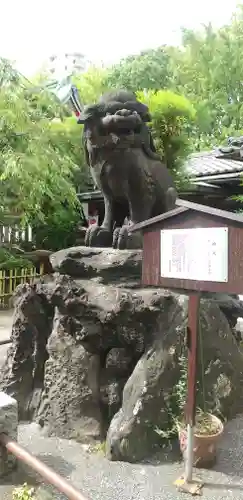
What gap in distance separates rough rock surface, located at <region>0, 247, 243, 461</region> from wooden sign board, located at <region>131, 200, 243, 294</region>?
2.07 feet

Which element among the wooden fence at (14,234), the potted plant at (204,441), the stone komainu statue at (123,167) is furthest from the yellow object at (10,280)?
the potted plant at (204,441)

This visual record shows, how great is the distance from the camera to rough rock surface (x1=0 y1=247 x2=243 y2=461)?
3.37 metres

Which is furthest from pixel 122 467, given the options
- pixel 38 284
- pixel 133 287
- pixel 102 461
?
pixel 38 284

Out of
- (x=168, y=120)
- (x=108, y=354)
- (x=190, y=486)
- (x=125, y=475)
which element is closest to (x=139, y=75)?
(x=168, y=120)

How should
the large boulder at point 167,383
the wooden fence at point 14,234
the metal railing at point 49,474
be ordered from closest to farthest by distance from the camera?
the metal railing at point 49,474
the large boulder at point 167,383
the wooden fence at point 14,234

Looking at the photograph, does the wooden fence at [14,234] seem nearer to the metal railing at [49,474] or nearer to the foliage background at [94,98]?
the foliage background at [94,98]

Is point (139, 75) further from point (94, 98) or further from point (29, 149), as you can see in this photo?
point (29, 149)

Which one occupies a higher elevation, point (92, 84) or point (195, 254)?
point (92, 84)

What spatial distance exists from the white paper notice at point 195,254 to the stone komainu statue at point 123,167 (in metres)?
1.13

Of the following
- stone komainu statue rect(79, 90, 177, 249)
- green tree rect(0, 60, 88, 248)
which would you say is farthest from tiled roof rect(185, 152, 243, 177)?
stone komainu statue rect(79, 90, 177, 249)

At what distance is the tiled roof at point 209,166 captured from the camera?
1041 cm

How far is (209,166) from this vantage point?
439 inches

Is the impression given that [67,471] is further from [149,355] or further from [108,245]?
[108,245]

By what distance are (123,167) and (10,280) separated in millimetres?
7484
